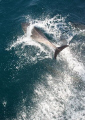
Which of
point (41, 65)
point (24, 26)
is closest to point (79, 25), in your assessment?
point (24, 26)

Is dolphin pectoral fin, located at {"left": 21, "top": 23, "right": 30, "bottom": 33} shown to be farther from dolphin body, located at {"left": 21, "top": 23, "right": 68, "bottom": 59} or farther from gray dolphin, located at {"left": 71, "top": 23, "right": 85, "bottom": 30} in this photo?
gray dolphin, located at {"left": 71, "top": 23, "right": 85, "bottom": 30}

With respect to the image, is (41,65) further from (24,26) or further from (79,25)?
(79,25)

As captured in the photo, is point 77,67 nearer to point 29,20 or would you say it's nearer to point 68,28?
point 68,28

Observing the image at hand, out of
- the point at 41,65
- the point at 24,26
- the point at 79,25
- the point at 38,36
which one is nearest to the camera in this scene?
the point at 41,65

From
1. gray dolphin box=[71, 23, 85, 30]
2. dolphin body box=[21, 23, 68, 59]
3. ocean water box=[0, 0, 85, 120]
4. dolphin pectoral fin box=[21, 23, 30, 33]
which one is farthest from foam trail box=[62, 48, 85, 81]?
dolphin pectoral fin box=[21, 23, 30, 33]

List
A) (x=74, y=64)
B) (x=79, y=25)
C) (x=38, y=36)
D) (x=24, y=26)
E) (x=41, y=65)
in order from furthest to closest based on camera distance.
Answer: (x=79, y=25) → (x=24, y=26) → (x=38, y=36) → (x=74, y=64) → (x=41, y=65)

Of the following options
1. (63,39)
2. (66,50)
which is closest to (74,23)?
(63,39)

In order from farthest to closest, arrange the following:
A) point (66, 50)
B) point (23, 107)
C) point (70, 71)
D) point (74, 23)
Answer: point (74, 23)
point (66, 50)
point (70, 71)
point (23, 107)

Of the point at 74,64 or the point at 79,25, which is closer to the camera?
the point at 74,64
